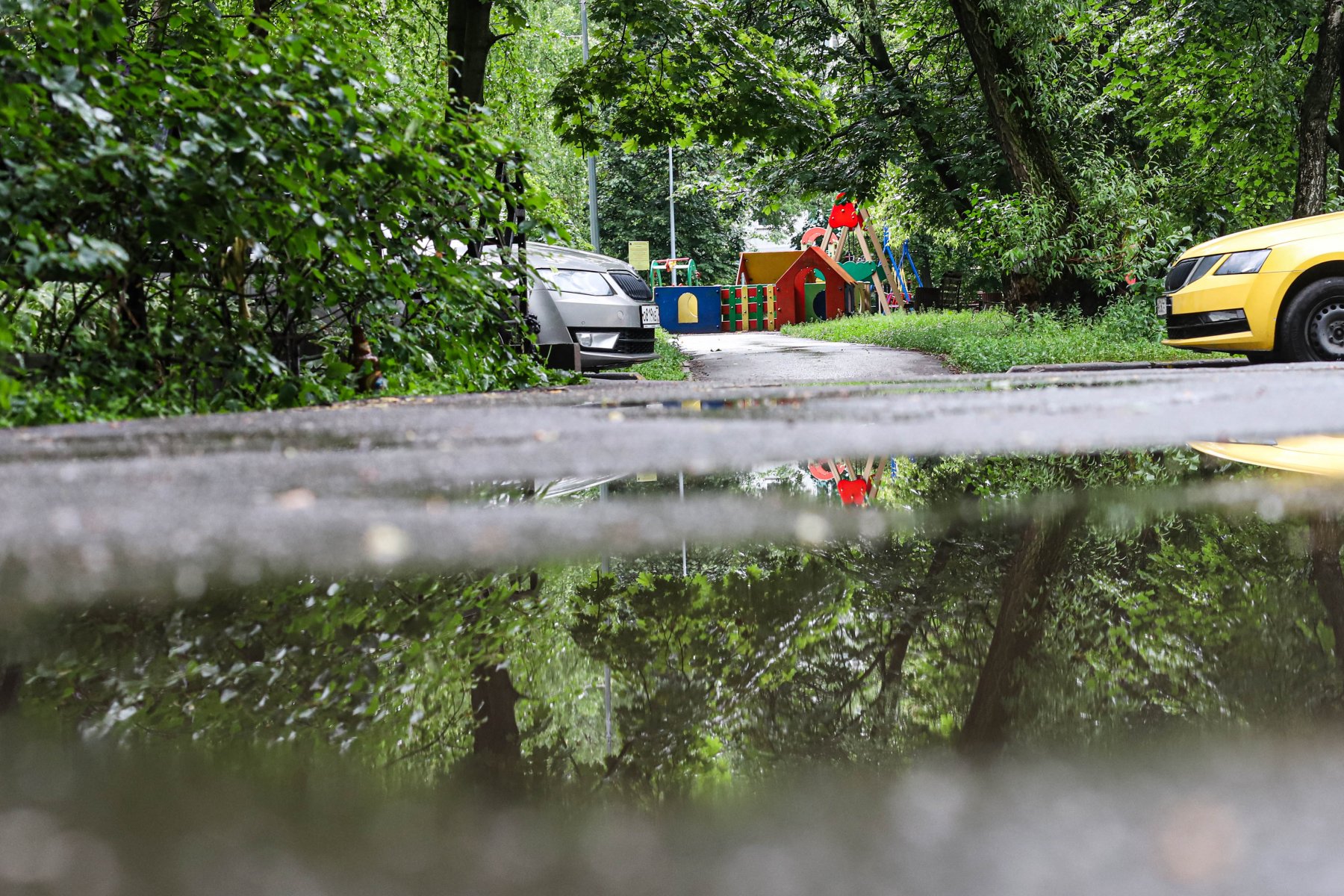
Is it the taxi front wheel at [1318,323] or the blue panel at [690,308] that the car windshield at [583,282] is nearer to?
the taxi front wheel at [1318,323]

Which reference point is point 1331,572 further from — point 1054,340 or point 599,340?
point 1054,340

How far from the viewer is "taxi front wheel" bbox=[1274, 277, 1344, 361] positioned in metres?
9.27

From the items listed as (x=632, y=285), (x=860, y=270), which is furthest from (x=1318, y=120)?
(x=860, y=270)

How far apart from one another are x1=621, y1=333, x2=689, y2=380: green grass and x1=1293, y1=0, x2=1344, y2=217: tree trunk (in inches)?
321

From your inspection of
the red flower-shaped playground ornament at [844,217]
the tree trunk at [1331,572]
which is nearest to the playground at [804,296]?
the red flower-shaped playground ornament at [844,217]

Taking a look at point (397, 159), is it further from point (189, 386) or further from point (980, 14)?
point (980, 14)

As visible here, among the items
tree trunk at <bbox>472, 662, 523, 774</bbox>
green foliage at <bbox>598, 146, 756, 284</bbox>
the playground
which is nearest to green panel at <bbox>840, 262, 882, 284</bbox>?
the playground

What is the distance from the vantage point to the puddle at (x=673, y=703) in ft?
A: 2.69

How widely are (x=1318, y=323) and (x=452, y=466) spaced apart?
8.92 metres

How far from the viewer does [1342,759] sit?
935 mm

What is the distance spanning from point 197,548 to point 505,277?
4.77m

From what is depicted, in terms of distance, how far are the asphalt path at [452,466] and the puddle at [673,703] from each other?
0.02 metres

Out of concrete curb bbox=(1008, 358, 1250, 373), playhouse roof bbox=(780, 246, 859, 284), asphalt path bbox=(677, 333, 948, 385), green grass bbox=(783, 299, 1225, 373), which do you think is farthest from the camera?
playhouse roof bbox=(780, 246, 859, 284)

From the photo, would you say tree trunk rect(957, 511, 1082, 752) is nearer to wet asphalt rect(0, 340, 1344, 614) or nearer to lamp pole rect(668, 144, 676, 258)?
wet asphalt rect(0, 340, 1344, 614)
